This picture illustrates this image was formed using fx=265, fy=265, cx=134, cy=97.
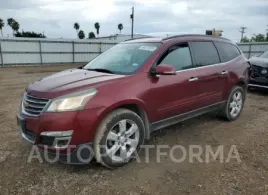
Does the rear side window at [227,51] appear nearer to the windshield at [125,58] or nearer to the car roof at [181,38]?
the car roof at [181,38]

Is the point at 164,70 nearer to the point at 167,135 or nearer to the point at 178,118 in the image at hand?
the point at 178,118

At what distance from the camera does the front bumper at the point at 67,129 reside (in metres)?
3.04

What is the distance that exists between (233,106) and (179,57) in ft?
6.79

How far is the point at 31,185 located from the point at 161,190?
1.51 m

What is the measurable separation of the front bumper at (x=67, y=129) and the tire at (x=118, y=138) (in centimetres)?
13

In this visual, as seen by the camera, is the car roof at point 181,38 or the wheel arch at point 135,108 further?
the car roof at point 181,38

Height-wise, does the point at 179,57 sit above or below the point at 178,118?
above

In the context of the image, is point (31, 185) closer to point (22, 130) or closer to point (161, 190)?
point (22, 130)

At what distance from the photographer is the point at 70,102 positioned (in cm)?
310

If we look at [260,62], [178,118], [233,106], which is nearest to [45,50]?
[260,62]

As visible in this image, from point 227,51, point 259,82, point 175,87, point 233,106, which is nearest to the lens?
point 175,87

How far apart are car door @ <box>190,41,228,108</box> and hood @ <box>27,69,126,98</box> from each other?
166 centimetres

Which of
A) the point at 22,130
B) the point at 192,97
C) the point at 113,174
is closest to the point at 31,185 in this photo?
the point at 22,130

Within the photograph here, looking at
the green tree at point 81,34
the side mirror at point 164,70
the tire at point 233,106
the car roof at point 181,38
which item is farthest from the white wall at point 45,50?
the green tree at point 81,34
